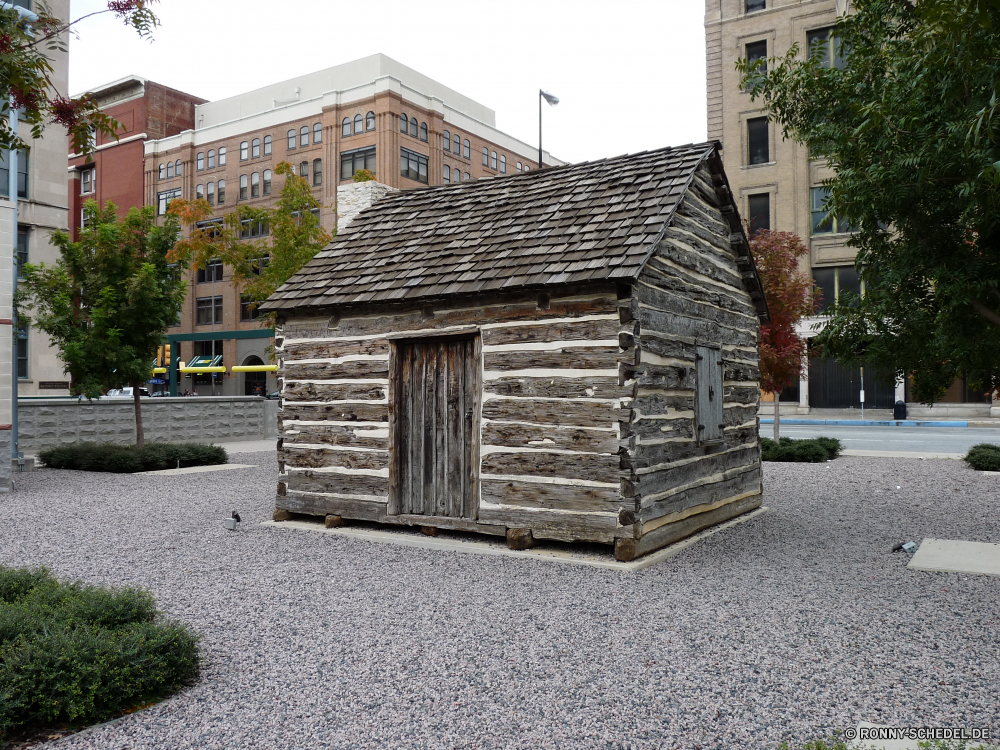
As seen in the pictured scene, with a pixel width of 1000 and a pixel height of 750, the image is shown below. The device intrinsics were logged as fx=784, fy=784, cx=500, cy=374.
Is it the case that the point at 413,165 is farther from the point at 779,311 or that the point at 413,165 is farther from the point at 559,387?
the point at 559,387

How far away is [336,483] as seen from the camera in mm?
10000

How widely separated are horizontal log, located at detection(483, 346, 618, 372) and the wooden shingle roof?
0.75m

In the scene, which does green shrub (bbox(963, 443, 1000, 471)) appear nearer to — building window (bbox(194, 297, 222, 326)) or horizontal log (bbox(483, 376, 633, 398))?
horizontal log (bbox(483, 376, 633, 398))

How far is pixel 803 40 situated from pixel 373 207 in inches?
1083

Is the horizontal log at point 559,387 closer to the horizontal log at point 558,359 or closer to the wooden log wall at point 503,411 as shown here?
the wooden log wall at point 503,411

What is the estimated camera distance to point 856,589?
6.90 metres

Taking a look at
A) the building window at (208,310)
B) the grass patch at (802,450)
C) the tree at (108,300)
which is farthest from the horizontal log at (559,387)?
the building window at (208,310)

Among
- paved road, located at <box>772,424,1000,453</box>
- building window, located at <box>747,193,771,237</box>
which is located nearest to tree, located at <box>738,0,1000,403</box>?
paved road, located at <box>772,424,1000,453</box>

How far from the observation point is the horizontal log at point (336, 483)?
31.7ft

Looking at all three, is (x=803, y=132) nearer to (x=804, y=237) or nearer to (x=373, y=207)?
(x=373, y=207)

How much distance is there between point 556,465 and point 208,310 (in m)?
50.5

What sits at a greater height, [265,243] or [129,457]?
[265,243]

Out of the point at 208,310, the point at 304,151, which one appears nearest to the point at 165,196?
the point at 208,310

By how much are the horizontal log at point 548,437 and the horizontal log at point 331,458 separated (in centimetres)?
155
